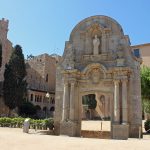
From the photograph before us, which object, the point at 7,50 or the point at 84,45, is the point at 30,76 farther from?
the point at 84,45

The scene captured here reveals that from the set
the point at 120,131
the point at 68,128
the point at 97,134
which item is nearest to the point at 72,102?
the point at 68,128

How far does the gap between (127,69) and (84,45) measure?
4.31 metres

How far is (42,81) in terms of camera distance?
6253cm

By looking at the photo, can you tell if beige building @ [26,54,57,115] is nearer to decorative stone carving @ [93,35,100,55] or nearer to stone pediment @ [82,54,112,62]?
stone pediment @ [82,54,112,62]

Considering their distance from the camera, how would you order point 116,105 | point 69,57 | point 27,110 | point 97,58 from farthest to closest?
point 27,110 < point 69,57 < point 97,58 < point 116,105

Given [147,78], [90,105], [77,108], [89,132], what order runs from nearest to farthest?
[77,108] → [89,132] → [147,78] → [90,105]

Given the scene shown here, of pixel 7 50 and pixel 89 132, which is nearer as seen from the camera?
pixel 89 132

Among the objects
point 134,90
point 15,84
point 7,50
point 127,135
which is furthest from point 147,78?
point 7,50

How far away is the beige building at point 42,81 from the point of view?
56944 millimetres

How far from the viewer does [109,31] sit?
19.6 meters

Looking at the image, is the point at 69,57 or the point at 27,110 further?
the point at 27,110

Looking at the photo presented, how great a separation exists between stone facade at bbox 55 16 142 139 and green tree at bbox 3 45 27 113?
801 inches

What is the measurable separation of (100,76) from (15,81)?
23.6m

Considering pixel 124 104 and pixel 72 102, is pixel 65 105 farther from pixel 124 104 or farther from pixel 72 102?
pixel 124 104
